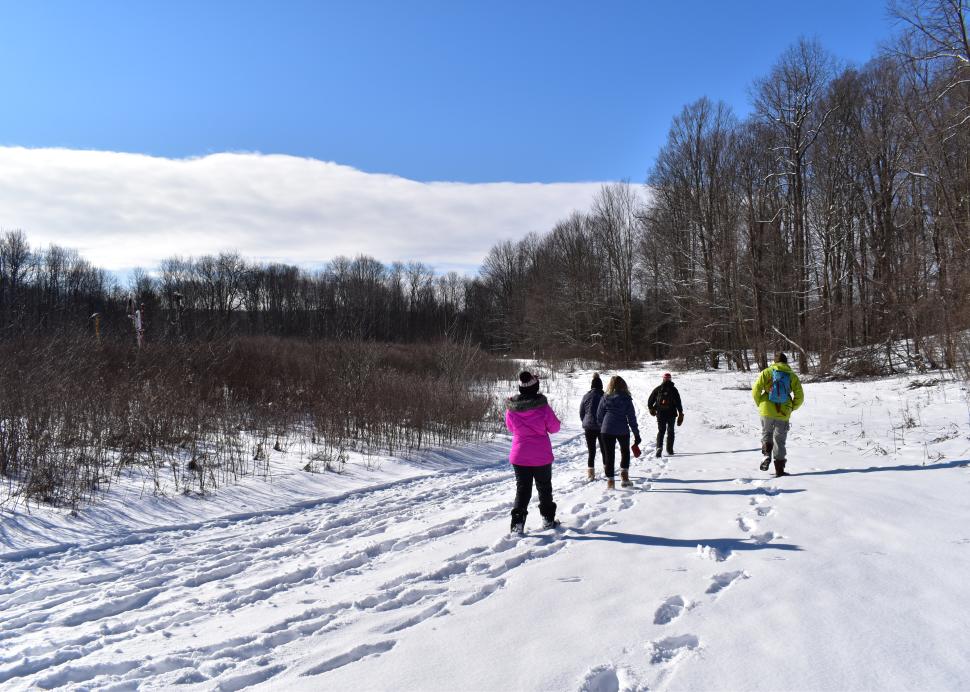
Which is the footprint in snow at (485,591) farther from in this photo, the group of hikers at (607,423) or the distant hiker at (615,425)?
the distant hiker at (615,425)

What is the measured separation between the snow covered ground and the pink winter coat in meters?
0.82

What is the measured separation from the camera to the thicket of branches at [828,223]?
18922 mm

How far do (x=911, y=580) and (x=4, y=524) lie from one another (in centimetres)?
895

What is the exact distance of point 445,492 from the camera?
30.0ft

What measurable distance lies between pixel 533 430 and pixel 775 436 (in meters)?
4.71

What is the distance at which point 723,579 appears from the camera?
4.61m

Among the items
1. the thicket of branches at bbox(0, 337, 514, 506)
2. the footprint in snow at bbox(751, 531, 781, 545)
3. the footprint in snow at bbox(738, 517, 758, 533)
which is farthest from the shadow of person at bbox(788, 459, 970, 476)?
the thicket of branches at bbox(0, 337, 514, 506)

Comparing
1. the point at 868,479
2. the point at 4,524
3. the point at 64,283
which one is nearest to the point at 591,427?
the point at 868,479

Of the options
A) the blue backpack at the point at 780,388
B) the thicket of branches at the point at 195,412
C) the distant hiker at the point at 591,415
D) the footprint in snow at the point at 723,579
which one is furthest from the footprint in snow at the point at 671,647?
the thicket of branches at the point at 195,412

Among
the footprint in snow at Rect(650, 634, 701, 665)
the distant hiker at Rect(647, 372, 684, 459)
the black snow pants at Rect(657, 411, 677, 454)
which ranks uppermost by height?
the distant hiker at Rect(647, 372, 684, 459)

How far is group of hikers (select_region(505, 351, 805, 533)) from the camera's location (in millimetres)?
6324

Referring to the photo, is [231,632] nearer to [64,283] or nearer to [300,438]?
[300,438]

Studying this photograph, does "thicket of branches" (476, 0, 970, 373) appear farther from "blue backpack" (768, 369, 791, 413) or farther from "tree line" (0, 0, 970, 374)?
"blue backpack" (768, 369, 791, 413)

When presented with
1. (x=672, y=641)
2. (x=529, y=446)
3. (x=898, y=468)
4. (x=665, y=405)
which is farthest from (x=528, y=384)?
(x=898, y=468)
